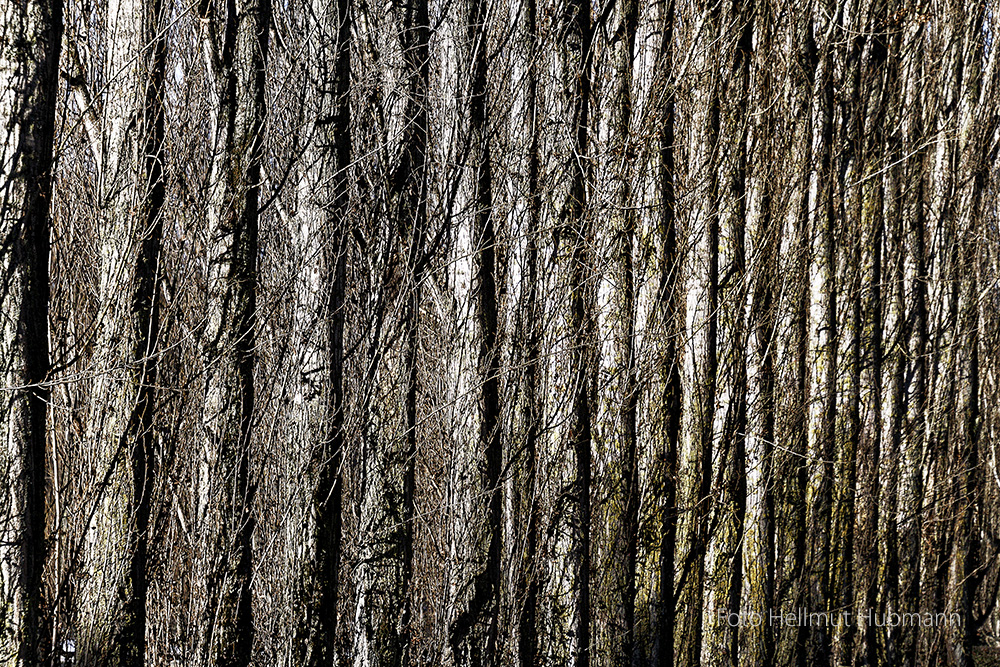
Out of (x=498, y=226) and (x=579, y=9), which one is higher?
(x=579, y=9)

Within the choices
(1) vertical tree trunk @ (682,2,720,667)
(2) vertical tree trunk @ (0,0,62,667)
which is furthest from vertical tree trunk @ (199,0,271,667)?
(1) vertical tree trunk @ (682,2,720,667)

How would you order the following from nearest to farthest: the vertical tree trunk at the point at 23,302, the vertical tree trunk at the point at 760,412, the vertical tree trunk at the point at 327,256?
1. the vertical tree trunk at the point at 23,302
2. the vertical tree trunk at the point at 327,256
3. the vertical tree trunk at the point at 760,412

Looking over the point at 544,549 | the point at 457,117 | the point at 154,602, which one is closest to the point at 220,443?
the point at 154,602

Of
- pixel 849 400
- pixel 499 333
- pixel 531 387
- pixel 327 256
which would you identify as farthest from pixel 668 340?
pixel 327 256

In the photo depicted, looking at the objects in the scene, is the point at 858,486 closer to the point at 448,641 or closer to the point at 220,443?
the point at 448,641

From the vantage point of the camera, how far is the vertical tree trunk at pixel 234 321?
2676mm

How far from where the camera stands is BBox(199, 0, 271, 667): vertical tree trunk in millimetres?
2676

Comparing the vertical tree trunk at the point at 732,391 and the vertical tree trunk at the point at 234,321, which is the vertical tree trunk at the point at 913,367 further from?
the vertical tree trunk at the point at 234,321

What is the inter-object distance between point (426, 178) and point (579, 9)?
961 mm

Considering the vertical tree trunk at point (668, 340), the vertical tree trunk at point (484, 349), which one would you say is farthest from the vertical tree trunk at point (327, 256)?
the vertical tree trunk at point (668, 340)

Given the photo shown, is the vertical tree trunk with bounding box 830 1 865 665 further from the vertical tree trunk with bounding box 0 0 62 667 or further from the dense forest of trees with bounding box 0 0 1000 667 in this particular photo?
the vertical tree trunk with bounding box 0 0 62 667

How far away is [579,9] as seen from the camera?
276cm

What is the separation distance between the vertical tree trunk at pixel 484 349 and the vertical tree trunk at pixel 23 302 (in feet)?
5.57

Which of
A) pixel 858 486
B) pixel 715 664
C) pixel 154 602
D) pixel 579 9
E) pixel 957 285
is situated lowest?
pixel 715 664
